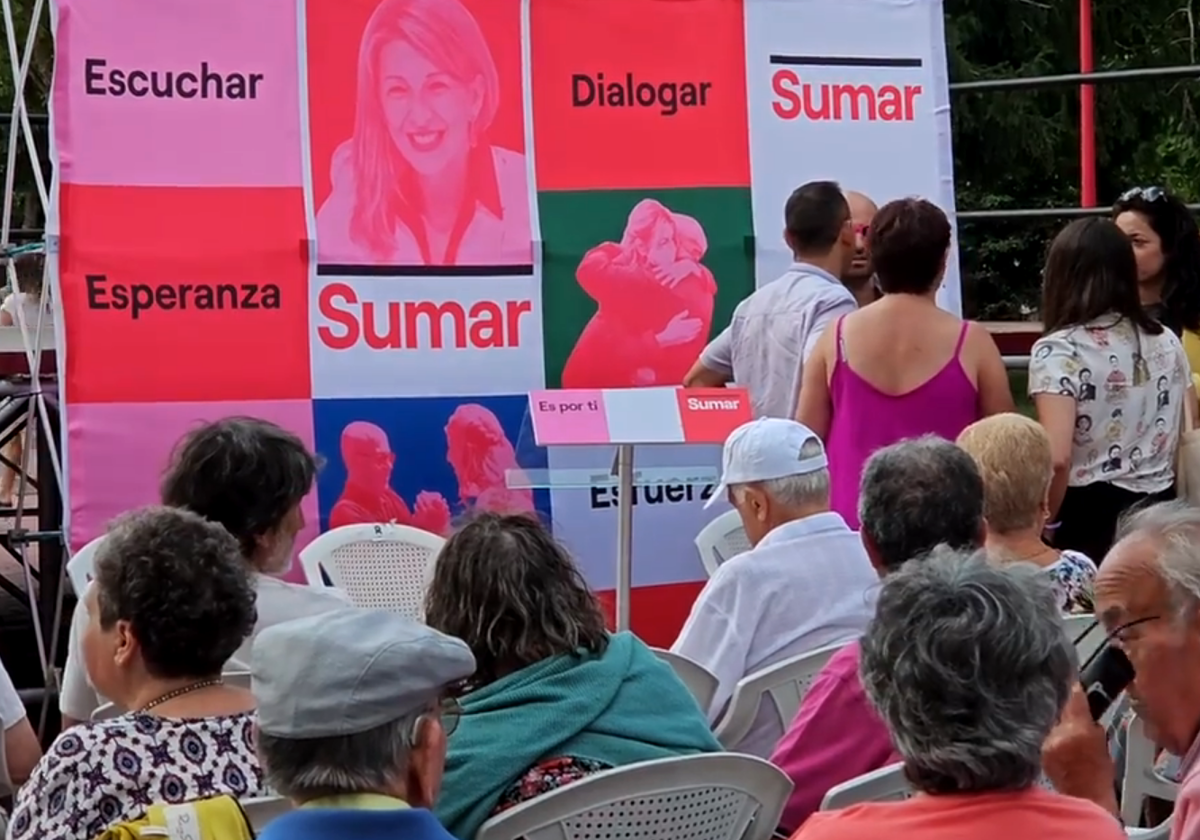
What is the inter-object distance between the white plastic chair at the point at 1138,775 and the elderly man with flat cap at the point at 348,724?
107cm

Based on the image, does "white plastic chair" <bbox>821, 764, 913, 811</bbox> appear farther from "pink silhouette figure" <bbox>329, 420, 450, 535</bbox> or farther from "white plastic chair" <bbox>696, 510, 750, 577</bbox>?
"pink silhouette figure" <bbox>329, 420, 450, 535</bbox>

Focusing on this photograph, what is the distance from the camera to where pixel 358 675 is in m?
1.72

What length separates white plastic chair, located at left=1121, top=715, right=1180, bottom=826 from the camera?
2355mm

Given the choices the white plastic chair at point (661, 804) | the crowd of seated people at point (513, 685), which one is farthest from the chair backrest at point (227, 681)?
the white plastic chair at point (661, 804)

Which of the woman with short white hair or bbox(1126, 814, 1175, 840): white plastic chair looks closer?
bbox(1126, 814, 1175, 840): white plastic chair

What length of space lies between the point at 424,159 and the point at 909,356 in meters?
1.57

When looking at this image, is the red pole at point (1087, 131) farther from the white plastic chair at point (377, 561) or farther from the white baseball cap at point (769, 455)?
the white baseball cap at point (769, 455)

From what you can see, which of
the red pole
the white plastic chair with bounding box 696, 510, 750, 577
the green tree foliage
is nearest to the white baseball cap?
the white plastic chair with bounding box 696, 510, 750, 577

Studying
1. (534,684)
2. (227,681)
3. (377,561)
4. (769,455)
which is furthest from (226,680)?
(377,561)

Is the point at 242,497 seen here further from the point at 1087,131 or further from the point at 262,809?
the point at 1087,131

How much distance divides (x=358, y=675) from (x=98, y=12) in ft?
10.5

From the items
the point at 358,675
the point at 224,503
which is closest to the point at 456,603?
the point at 358,675

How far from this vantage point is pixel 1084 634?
96.2 inches

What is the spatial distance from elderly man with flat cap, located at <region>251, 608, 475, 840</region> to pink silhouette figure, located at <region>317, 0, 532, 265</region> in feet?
10.0
